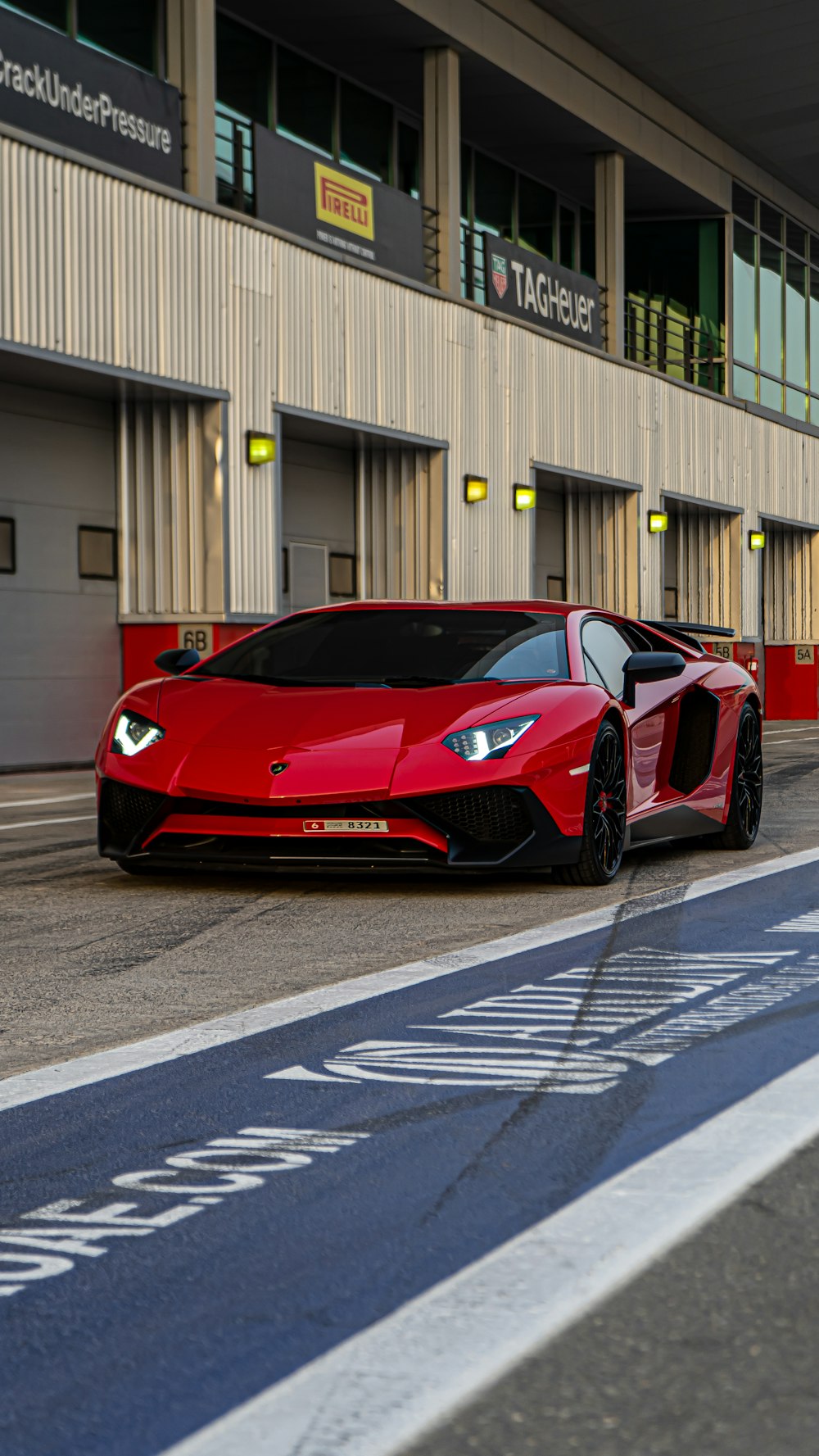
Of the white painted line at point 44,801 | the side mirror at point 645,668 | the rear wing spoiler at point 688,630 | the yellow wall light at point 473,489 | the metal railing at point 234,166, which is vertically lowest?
the white painted line at point 44,801

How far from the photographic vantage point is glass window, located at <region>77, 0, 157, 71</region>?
17328 millimetres

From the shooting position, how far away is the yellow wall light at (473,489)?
846 inches

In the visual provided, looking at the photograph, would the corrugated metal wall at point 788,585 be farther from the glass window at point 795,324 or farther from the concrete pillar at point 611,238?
the concrete pillar at point 611,238

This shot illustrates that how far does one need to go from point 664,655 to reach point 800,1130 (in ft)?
15.9

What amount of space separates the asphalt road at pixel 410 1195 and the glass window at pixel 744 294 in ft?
84.7

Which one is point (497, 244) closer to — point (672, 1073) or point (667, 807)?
point (667, 807)

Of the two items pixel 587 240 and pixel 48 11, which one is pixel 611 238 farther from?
pixel 48 11

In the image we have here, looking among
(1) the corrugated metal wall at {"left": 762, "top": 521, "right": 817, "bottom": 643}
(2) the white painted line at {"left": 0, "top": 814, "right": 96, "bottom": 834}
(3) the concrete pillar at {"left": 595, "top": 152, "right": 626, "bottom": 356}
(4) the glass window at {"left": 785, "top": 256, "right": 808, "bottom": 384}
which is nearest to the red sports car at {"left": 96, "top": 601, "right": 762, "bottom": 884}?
(2) the white painted line at {"left": 0, "top": 814, "right": 96, "bottom": 834}

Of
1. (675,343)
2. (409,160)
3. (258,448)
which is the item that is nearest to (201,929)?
(258,448)

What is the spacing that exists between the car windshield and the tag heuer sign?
593 inches

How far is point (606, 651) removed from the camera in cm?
841

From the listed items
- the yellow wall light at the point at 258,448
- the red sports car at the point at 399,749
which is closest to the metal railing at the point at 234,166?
the yellow wall light at the point at 258,448

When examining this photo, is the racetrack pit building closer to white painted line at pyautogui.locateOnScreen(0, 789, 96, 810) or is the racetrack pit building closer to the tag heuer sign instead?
the tag heuer sign

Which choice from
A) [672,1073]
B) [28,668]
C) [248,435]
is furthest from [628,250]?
[672,1073]
